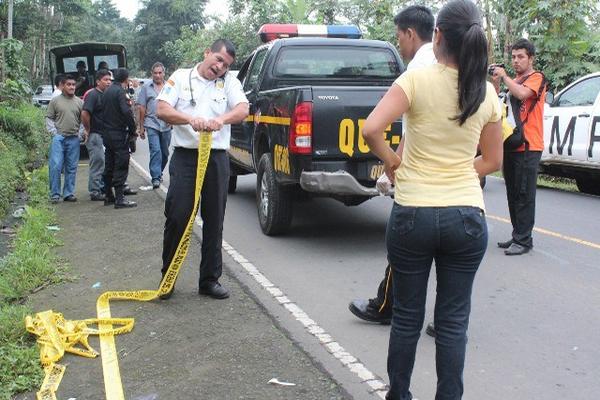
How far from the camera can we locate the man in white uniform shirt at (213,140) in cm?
498

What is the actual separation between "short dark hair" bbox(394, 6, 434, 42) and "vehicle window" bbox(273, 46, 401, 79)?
13.5 feet

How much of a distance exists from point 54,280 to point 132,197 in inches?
177

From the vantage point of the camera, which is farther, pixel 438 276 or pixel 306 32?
pixel 306 32

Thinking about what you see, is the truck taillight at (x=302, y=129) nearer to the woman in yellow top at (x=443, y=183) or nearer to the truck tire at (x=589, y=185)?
the woman in yellow top at (x=443, y=183)

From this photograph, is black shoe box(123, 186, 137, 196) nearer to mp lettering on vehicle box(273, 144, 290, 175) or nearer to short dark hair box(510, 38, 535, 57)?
mp lettering on vehicle box(273, 144, 290, 175)

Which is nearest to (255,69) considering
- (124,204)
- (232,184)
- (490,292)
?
(232,184)

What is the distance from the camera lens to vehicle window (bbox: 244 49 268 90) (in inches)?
331

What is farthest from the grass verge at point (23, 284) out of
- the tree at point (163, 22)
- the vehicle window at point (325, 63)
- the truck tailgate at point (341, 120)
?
the tree at point (163, 22)

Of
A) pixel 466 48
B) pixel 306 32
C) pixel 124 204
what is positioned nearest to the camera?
pixel 466 48

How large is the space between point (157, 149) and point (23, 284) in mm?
5416

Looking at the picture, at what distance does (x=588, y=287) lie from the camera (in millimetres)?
5504

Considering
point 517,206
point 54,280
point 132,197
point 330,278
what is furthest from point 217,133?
point 132,197

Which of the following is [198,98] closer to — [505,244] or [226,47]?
[226,47]

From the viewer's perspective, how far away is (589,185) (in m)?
10.9
